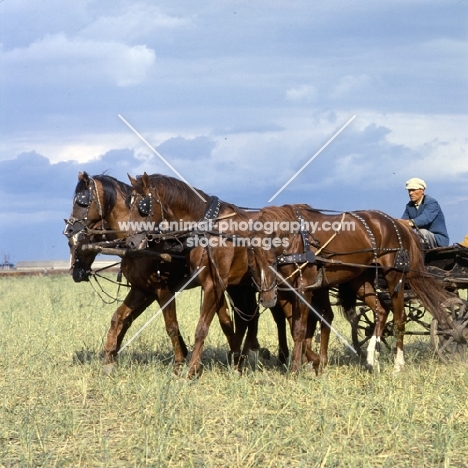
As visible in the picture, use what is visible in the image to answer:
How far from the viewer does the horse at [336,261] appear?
860 cm

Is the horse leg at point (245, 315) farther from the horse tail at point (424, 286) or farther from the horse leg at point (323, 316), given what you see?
the horse tail at point (424, 286)

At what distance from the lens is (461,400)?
7.50 metres

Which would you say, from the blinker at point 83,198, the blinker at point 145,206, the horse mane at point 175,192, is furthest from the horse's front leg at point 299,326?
the blinker at point 83,198

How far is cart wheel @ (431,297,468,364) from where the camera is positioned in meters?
9.87

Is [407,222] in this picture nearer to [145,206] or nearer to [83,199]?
[145,206]

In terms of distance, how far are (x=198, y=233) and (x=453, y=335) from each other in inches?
135

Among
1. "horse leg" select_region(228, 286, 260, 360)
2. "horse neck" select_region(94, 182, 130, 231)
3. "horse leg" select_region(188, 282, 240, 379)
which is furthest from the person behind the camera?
"horse leg" select_region(228, 286, 260, 360)

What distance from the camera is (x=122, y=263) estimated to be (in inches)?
371

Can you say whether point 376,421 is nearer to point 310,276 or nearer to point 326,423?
point 326,423

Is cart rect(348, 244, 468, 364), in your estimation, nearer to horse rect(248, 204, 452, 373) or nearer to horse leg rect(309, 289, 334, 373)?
horse rect(248, 204, 452, 373)

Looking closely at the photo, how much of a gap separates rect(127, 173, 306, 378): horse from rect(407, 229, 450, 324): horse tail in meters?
2.23

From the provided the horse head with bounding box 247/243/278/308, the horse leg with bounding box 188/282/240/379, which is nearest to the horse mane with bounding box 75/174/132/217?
the horse leg with bounding box 188/282/240/379

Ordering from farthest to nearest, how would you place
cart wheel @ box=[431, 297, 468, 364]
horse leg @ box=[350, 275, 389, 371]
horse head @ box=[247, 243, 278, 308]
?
horse leg @ box=[350, 275, 389, 371] < cart wheel @ box=[431, 297, 468, 364] < horse head @ box=[247, 243, 278, 308]

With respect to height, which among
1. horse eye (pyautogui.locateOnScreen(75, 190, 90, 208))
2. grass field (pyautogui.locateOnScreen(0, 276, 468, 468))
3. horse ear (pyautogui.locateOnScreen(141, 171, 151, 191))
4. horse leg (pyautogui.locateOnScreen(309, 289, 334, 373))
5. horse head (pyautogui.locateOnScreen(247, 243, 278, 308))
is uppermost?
horse ear (pyautogui.locateOnScreen(141, 171, 151, 191))
